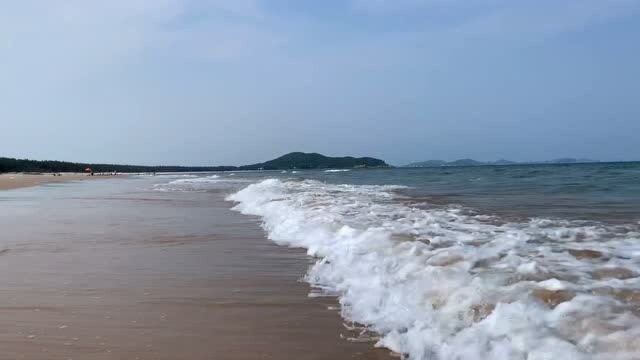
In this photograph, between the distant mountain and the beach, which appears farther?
the distant mountain

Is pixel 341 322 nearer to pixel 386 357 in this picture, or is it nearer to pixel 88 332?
pixel 386 357

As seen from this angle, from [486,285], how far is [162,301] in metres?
2.73

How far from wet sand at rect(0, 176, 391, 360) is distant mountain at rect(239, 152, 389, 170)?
531ft

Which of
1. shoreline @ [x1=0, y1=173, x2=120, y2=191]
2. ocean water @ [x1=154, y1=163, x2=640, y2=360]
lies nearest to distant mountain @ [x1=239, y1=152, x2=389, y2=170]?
shoreline @ [x1=0, y1=173, x2=120, y2=191]

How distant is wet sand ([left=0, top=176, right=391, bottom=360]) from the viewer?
332 cm

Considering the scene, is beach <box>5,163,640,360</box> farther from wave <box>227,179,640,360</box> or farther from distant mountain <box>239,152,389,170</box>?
distant mountain <box>239,152,389,170</box>

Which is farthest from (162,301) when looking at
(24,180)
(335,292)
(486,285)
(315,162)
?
(315,162)

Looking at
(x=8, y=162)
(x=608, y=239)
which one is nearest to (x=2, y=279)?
(x=608, y=239)

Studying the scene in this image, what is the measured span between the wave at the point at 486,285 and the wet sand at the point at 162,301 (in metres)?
0.36

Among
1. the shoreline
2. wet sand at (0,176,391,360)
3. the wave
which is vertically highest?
the shoreline

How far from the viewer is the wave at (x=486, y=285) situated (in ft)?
9.95

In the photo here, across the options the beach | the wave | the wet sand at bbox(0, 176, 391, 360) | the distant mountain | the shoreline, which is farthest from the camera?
the distant mountain

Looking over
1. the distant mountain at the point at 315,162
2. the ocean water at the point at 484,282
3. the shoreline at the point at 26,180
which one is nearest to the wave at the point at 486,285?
the ocean water at the point at 484,282

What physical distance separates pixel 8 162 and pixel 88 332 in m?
95.7
